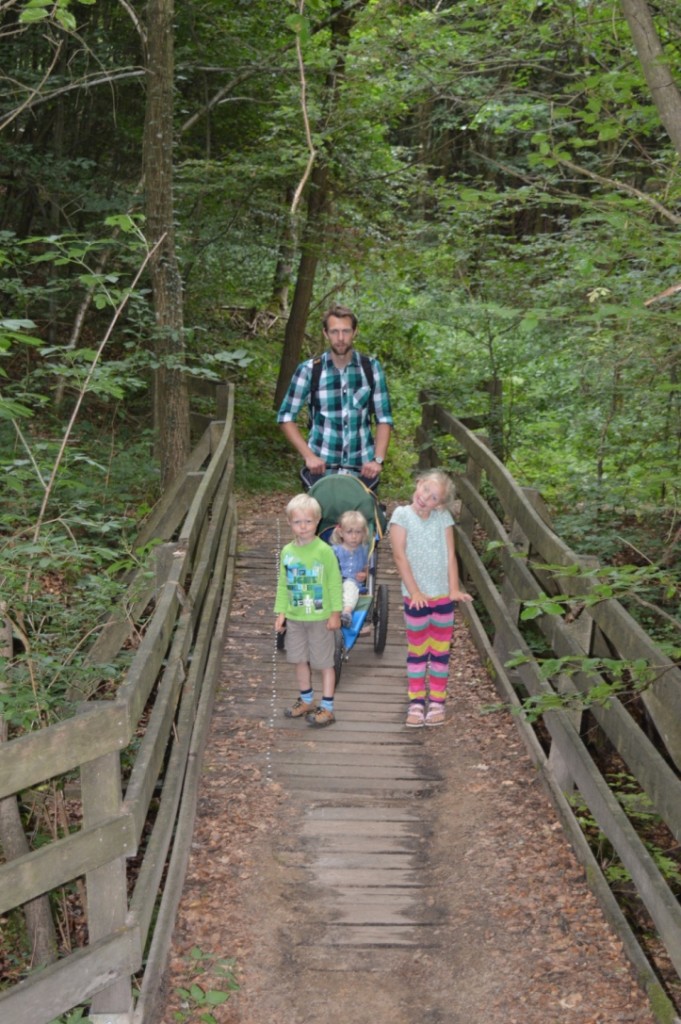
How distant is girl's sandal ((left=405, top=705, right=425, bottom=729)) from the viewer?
638 cm

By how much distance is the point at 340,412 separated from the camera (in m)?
7.13

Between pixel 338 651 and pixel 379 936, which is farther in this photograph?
pixel 338 651

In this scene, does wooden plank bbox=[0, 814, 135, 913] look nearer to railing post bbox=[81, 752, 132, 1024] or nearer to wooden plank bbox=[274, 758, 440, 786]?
railing post bbox=[81, 752, 132, 1024]

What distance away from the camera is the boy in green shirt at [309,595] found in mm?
5906

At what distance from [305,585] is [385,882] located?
71.6 inches

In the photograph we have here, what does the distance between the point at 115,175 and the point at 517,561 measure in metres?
9.46

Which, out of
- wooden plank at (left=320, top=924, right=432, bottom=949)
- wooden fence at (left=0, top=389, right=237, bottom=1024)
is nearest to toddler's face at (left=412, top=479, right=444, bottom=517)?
wooden fence at (left=0, top=389, right=237, bottom=1024)

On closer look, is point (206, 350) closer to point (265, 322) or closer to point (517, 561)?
point (265, 322)

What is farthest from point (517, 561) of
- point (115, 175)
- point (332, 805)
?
point (115, 175)

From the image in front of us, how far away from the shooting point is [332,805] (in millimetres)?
5543

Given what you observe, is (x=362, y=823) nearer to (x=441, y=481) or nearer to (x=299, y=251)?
(x=441, y=481)

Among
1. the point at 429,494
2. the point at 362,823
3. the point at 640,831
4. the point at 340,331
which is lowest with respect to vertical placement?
the point at 640,831

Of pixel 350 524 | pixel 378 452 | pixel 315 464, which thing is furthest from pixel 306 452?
pixel 350 524

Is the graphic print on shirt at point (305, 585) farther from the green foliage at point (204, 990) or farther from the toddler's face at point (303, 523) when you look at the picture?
the green foliage at point (204, 990)
